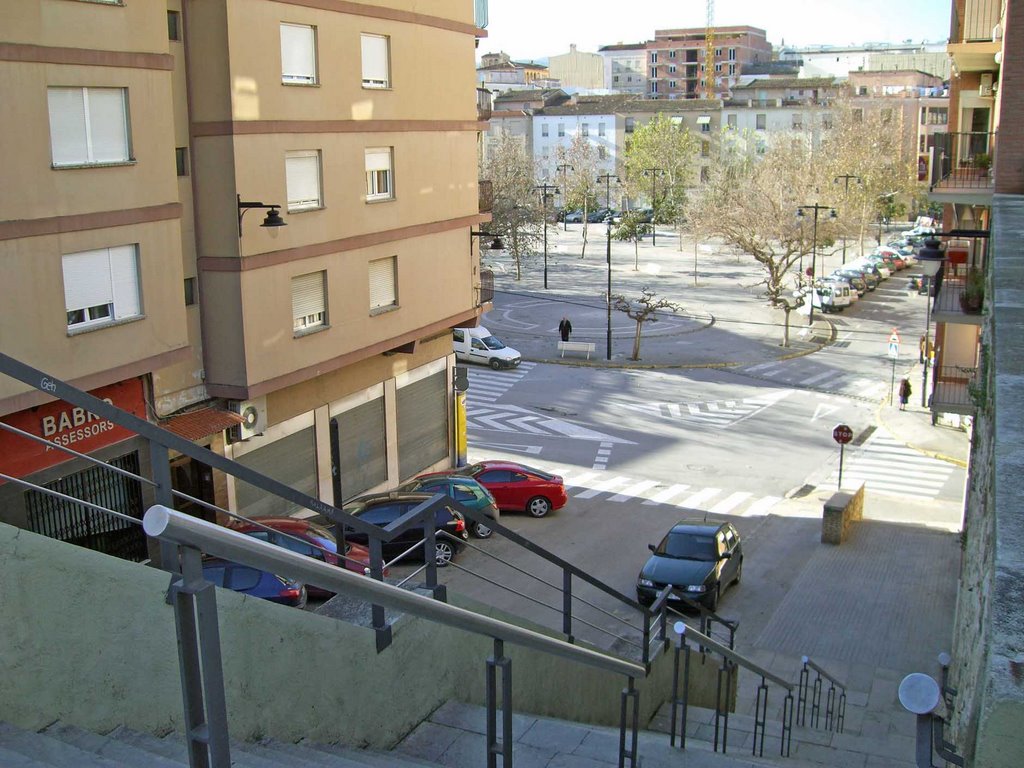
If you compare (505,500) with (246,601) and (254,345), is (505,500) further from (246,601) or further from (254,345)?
(246,601)

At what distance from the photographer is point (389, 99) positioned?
23.2 metres

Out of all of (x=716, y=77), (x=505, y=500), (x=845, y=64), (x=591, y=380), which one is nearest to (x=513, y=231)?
(x=591, y=380)

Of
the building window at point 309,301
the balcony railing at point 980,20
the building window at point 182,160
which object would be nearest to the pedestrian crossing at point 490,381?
the building window at point 309,301

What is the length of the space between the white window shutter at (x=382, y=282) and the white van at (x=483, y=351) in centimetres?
1829

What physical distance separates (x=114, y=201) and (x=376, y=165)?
24.1 ft

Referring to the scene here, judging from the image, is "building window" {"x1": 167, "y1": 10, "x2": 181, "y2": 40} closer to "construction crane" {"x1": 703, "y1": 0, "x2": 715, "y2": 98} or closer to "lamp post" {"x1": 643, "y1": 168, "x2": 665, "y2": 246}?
"lamp post" {"x1": 643, "y1": 168, "x2": 665, "y2": 246}

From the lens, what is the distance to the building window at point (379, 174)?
22984 millimetres

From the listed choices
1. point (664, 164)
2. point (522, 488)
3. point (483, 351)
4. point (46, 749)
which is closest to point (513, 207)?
point (483, 351)

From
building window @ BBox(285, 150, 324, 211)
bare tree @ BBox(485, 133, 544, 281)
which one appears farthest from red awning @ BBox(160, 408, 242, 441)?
bare tree @ BBox(485, 133, 544, 281)

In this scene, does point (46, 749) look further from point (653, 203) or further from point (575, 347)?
point (653, 203)

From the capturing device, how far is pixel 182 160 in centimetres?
1933

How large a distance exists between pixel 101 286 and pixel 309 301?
521 cm

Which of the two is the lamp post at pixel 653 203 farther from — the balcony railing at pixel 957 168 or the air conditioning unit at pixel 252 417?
the air conditioning unit at pixel 252 417

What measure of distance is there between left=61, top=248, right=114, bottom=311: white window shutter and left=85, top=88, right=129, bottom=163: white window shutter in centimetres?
146
